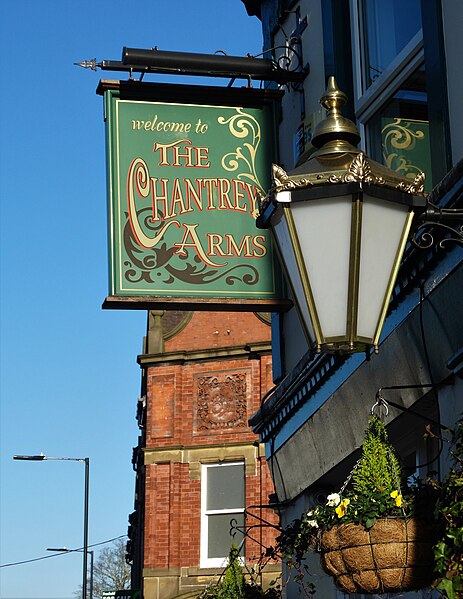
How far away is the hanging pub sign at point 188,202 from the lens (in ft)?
25.7

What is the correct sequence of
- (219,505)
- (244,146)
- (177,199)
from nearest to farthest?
(177,199) < (244,146) < (219,505)

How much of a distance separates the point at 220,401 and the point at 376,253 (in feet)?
63.7

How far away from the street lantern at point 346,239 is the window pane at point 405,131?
249 centimetres

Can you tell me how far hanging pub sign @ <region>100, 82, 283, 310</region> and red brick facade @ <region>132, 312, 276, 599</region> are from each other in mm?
13832

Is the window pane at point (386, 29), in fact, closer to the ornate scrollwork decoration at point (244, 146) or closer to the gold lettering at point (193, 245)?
the ornate scrollwork decoration at point (244, 146)

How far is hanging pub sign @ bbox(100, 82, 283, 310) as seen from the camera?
7.84m

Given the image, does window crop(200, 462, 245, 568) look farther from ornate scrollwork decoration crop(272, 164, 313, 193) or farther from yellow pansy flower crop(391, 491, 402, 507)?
ornate scrollwork decoration crop(272, 164, 313, 193)

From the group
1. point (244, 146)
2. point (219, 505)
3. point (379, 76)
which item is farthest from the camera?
point (219, 505)

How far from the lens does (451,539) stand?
153 inches

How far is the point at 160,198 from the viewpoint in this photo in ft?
26.7

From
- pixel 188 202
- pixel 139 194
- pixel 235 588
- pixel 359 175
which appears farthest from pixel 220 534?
pixel 359 175

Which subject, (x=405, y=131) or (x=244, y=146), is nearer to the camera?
(x=405, y=131)

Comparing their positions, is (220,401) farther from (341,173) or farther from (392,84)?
(341,173)

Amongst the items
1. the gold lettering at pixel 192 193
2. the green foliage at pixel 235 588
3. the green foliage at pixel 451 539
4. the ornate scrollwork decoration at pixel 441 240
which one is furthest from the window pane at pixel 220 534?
the green foliage at pixel 451 539
